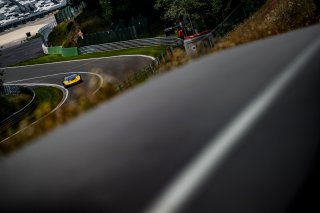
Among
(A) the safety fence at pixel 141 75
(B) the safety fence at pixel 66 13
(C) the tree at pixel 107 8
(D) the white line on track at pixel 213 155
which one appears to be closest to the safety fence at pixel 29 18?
(B) the safety fence at pixel 66 13

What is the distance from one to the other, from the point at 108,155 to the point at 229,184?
981 millimetres

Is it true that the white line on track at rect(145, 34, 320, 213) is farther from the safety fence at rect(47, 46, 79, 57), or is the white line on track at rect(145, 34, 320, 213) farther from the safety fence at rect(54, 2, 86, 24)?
the safety fence at rect(54, 2, 86, 24)

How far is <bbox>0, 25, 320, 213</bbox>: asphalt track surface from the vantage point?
6.53ft

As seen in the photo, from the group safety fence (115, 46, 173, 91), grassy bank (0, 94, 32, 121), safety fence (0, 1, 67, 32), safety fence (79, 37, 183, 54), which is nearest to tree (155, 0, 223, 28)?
safety fence (79, 37, 183, 54)

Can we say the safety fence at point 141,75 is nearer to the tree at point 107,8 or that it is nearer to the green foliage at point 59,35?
the tree at point 107,8

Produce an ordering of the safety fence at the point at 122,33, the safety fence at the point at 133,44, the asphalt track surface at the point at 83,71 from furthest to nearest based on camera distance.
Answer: the safety fence at the point at 122,33 < the safety fence at the point at 133,44 < the asphalt track surface at the point at 83,71

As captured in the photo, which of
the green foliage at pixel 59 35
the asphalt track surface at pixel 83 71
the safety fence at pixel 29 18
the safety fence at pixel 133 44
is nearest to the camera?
the asphalt track surface at pixel 83 71

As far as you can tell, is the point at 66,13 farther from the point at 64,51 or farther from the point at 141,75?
the point at 141,75

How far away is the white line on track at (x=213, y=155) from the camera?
1.81 m

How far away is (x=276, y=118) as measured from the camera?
250 centimetres

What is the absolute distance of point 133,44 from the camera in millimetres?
46438

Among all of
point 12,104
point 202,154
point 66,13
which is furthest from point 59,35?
point 202,154

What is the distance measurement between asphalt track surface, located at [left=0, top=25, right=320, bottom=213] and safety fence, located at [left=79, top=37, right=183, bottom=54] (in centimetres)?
3368

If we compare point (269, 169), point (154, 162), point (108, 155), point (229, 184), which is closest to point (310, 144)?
point (269, 169)
